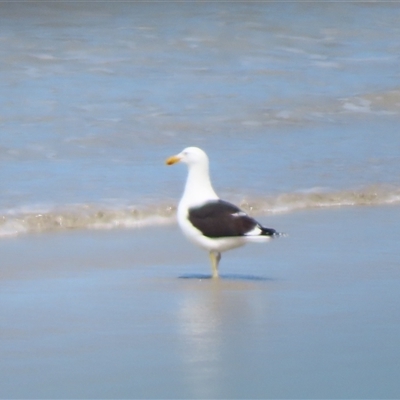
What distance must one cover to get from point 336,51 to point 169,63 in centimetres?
241

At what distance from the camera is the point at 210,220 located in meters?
5.77

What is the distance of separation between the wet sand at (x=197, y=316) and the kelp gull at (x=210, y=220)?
7.6 inches

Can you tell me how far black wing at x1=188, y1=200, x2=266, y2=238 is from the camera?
5.68m

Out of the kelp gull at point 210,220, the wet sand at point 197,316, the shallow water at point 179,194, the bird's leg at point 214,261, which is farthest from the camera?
the bird's leg at point 214,261

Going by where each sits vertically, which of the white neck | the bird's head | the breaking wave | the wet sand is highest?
the bird's head

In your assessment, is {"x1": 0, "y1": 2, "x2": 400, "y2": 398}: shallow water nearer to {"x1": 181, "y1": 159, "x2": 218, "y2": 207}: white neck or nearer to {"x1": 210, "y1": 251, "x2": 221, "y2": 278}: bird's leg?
{"x1": 210, "y1": 251, "x2": 221, "y2": 278}: bird's leg

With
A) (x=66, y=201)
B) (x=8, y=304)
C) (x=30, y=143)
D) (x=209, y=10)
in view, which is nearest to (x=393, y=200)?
(x=66, y=201)

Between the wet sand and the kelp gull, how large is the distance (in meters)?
0.19

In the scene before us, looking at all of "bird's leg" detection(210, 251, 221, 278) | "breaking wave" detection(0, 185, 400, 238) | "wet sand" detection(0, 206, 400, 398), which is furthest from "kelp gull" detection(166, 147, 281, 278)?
"breaking wave" detection(0, 185, 400, 238)

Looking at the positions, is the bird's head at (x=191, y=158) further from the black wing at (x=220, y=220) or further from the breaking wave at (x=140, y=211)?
the breaking wave at (x=140, y=211)

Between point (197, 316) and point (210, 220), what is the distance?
864 mm

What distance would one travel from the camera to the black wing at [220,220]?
224 inches

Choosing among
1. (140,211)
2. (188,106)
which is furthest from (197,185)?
(188,106)

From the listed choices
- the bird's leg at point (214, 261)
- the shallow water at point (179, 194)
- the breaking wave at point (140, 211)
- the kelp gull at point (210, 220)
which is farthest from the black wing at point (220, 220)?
the breaking wave at point (140, 211)
